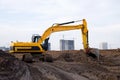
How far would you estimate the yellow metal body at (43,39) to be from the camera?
108 feet

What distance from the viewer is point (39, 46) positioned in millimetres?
33188

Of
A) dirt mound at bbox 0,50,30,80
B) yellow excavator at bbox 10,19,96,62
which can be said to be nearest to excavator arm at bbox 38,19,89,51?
yellow excavator at bbox 10,19,96,62

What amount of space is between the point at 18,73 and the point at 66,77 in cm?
379

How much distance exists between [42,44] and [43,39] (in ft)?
1.95

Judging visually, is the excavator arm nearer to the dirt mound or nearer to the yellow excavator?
the yellow excavator

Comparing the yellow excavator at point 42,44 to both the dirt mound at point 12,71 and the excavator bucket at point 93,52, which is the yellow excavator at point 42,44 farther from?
the dirt mound at point 12,71

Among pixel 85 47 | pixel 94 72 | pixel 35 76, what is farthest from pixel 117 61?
pixel 35 76

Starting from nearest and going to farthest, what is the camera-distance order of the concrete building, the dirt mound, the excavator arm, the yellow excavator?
1. the dirt mound
2. the yellow excavator
3. the excavator arm
4. the concrete building

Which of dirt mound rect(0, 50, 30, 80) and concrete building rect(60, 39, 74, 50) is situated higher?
concrete building rect(60, 39, 74, 50)

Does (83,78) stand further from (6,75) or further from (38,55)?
(38,55)

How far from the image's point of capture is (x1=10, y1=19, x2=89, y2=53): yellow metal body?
32.8 m

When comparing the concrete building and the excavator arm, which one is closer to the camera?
the excavator arm

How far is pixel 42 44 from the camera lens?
34719 mm

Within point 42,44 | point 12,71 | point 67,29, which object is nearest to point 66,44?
point 67,29
